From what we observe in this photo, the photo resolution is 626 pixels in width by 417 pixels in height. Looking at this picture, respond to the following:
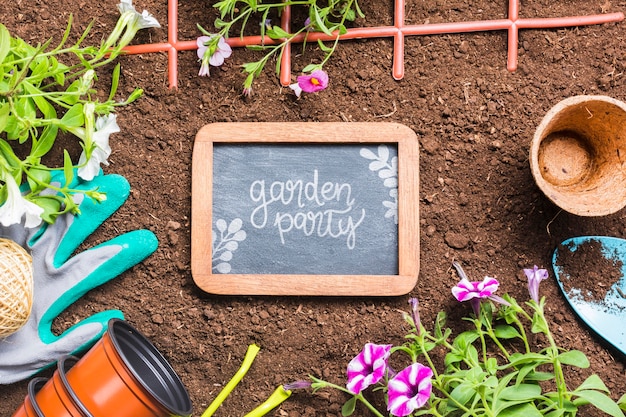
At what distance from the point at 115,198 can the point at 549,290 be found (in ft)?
3.33

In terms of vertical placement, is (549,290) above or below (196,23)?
below

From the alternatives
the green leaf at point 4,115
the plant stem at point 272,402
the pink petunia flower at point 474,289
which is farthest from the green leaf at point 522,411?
the green leaf at point 4,115

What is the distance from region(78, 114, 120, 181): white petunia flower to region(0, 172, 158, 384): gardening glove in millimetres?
63

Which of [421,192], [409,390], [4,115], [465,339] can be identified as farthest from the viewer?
[421,192]

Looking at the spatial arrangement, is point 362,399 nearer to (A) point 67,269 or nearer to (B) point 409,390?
(B) point 409,390

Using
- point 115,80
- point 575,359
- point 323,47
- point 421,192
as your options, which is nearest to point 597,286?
point 575,359

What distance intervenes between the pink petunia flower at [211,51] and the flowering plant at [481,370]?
2.24 feet

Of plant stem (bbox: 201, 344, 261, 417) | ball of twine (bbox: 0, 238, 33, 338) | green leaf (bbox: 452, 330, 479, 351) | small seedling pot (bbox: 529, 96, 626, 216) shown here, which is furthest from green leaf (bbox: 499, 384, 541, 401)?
ball of twine (bbox: 0, 238, 33, 338)

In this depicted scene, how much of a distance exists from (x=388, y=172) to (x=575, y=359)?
1.79ft

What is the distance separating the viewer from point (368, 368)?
115 centimetres

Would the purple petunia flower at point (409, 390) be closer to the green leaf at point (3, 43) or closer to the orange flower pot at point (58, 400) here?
the orange flower pot at point (58, 400)

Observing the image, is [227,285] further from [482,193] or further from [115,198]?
[482,193]

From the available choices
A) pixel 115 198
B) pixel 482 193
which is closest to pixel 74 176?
pixel 115 198

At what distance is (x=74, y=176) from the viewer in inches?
50.1
